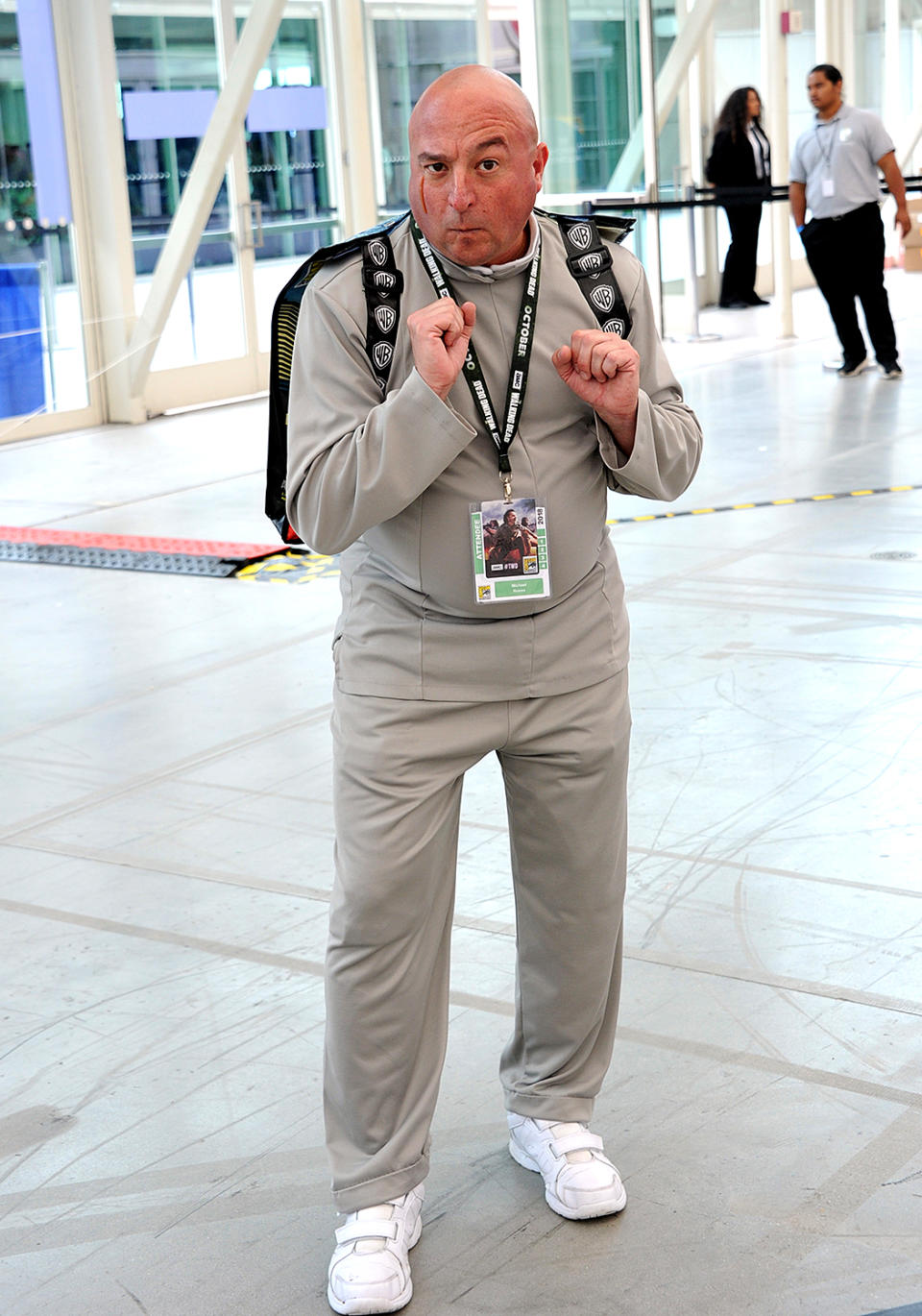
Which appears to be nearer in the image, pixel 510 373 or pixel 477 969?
pixel 510 373

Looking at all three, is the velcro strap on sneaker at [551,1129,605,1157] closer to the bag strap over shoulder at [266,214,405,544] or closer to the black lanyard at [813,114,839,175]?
the bag strap over shoulder at [266,214,405,544]

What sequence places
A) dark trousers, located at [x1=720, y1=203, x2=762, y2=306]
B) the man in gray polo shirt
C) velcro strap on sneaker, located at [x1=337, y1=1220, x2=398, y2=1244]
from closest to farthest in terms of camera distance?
velcro strap on sneaker, located at [x1=337, y1=1220, x2=398, y2=1244] < the man in gray polo shirt < dark trousers, located at [x1=720, y1=203, x2=762, y2=306]

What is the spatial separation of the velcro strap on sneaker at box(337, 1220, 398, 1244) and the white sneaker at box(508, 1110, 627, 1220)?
0.27 metres

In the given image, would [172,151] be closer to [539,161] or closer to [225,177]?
[225,177]

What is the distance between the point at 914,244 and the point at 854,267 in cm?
841

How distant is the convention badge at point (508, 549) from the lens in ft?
7.00

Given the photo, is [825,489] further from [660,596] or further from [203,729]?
[203,729]

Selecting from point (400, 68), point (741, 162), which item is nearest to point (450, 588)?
point (400, 68)

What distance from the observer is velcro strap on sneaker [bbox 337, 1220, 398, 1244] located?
2.25 metres

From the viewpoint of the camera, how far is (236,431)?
10602 mm

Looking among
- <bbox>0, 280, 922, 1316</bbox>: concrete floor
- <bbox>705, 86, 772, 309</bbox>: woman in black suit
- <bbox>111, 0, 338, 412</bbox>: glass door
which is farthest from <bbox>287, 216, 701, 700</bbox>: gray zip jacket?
<bbox>705, 86, 772, 309</bbox>: woman in black suit

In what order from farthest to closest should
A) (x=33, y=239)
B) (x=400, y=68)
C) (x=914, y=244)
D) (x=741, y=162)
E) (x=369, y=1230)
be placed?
1. (x=914, y=244)
2. (x=741, y=162)
3. (x=400, y=68)
4. (x=33, y=239)
5. (x=369, y=1230)

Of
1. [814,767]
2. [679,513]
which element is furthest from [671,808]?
[679,513]

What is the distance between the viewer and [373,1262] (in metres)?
2.22
